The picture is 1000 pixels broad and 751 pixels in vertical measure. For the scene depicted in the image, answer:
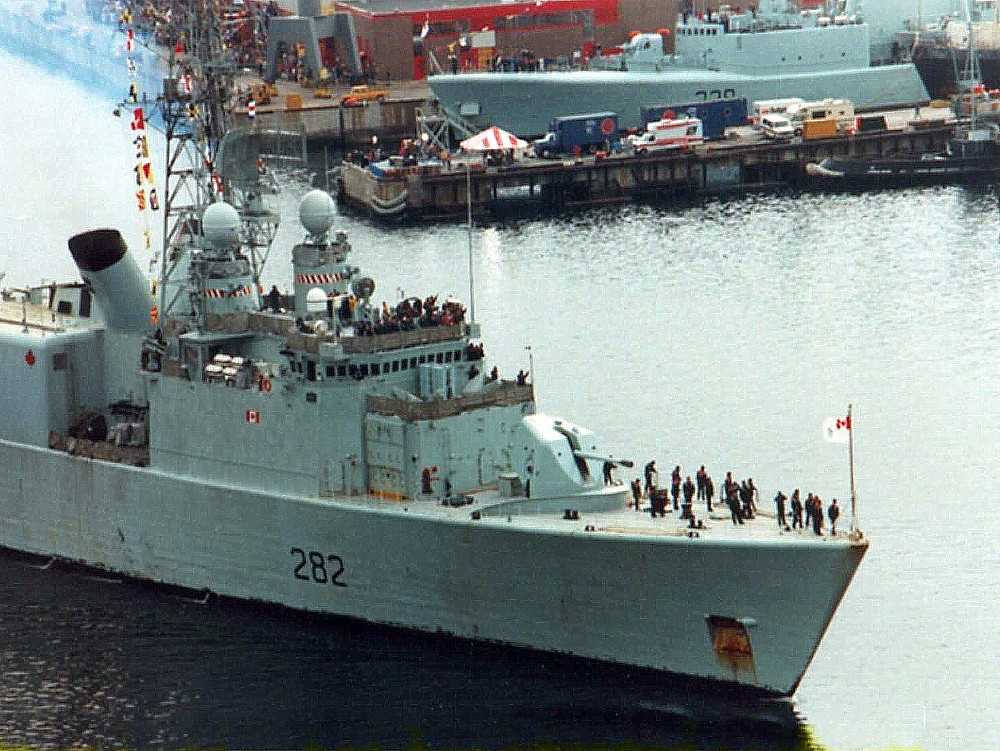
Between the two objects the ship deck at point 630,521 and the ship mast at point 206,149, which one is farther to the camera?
the ship mast at point 206,149

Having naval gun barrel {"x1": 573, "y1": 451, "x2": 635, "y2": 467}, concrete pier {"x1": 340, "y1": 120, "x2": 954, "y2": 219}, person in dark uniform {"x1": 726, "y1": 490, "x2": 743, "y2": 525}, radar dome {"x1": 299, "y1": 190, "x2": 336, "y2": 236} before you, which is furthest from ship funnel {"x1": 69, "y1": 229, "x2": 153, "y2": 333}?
concrete pier {"x1": 340, "y1": 120, "x2": 954, "y2": 219}

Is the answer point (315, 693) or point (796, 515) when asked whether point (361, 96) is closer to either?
point (315, 693)

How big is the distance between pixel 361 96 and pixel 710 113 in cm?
1850

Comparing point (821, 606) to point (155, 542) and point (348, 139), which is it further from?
point (348, 139)

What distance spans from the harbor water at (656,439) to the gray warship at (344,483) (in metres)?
0.68

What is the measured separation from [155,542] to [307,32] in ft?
248

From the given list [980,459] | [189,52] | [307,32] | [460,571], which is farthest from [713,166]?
[460,571]

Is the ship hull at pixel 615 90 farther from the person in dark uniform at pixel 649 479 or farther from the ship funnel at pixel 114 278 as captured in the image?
the person in dark uniform at pixel 649 479

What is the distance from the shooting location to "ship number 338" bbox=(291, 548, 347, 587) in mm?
39312

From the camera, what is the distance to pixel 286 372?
40.2m

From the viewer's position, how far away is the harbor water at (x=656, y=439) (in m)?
35.9

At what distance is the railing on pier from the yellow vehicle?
2709 inches

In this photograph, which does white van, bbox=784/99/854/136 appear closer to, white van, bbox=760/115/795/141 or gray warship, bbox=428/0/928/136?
white van, bbox=760/115/795/141

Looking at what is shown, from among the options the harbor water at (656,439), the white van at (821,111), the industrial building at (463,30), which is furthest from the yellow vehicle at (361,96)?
the harbor water at (656,439)
